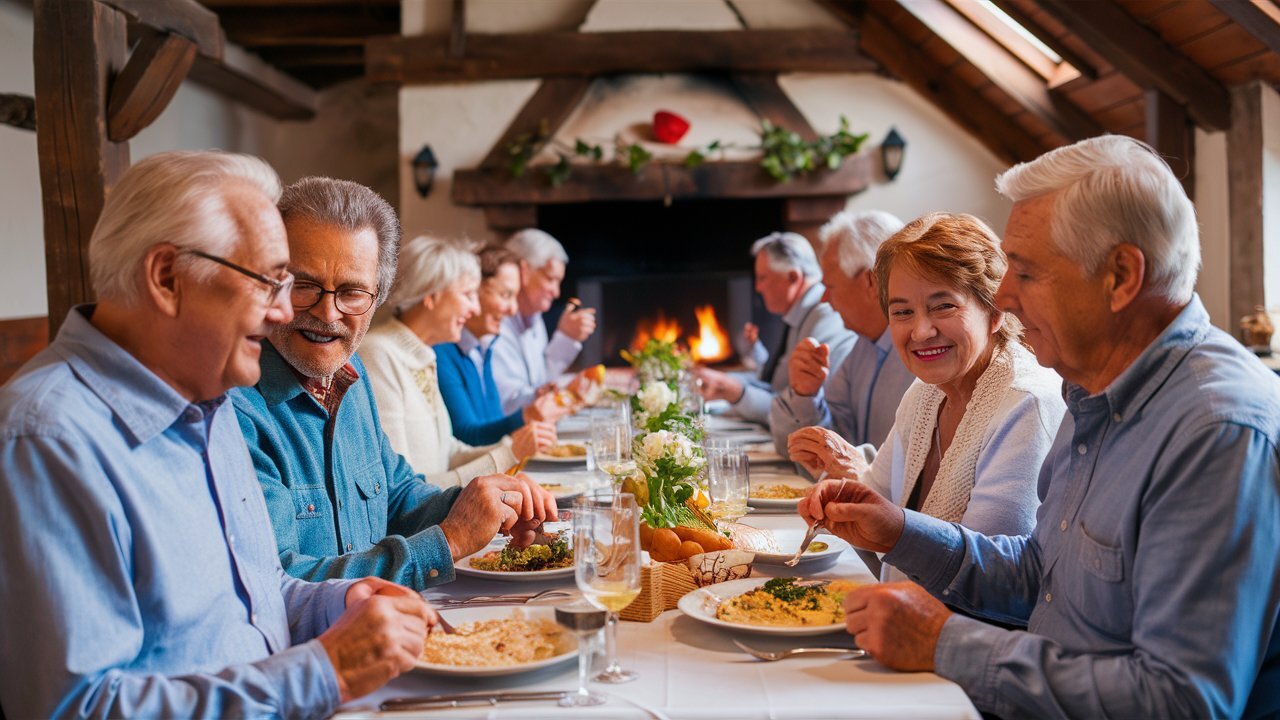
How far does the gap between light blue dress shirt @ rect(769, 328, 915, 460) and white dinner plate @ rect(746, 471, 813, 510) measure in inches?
16.2

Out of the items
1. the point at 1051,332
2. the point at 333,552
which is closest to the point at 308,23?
the point at 333,552

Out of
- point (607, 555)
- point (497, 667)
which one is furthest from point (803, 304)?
point (497, 667)

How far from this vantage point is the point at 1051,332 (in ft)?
5.09

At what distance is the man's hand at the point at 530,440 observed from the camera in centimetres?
327

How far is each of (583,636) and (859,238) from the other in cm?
256

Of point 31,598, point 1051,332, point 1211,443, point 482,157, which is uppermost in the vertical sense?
point 482,157

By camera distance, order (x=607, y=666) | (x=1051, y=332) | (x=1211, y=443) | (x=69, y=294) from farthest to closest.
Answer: (x=69, y=294), (x=1051, y=332), (x=607, y=666), (x=1211, y=443)

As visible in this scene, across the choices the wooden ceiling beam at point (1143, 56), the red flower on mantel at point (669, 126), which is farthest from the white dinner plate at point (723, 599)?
the red flower on mantel at point (669, 126)

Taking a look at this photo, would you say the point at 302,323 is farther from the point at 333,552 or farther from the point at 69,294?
the point at 69,294

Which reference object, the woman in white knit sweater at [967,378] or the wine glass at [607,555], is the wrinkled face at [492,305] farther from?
the wine glass at [607,555]

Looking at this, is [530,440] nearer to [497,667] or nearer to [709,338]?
[497,667]

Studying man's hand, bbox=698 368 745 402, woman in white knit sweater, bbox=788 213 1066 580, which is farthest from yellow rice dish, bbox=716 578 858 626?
man's hand, bbox=698 368 745 402

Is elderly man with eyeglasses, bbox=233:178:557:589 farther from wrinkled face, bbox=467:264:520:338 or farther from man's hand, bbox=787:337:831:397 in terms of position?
wrinkled face, bbox=467:264:520:338

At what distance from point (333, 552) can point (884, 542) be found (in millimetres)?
1004
